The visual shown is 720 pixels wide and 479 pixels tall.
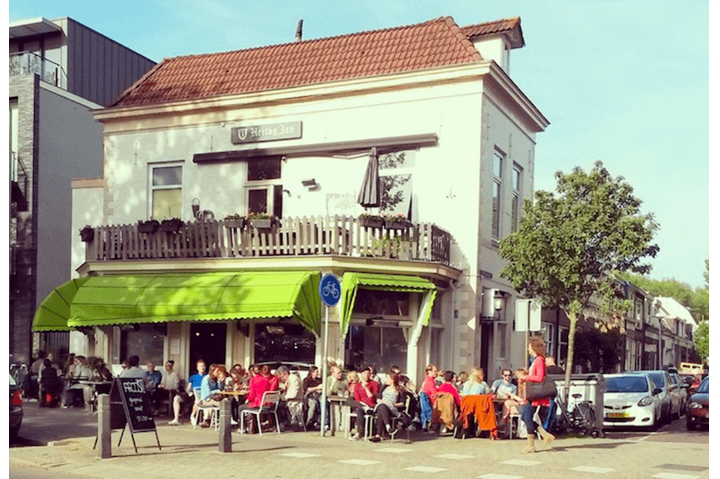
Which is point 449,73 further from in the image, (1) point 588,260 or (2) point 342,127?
(1) point 588,260

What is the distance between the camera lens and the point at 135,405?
14.4m

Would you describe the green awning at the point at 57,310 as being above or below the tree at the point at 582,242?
below

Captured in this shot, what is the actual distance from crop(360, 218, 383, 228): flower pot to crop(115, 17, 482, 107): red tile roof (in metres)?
3.82

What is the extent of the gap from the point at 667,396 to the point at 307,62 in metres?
12.2

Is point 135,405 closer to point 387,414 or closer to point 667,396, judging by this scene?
point 387,414

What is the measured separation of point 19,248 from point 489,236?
14.4 meters

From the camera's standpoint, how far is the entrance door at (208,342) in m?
22.4

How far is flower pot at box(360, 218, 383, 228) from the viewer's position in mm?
20656

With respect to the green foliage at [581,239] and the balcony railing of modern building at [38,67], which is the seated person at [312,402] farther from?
the balcony railing of modern building at [38,67]

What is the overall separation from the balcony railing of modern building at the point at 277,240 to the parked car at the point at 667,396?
263 inches

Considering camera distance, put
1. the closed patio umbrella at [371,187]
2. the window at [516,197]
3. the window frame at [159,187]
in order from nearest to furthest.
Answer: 1. the closed patio umbrella at [371,187]
2. the window frame at [159,187]
3. the window at [516,197]

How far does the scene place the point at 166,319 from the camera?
2106 cm

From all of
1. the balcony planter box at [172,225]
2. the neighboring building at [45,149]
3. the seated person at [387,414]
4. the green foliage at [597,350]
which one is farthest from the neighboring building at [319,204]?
the green foliage at [597,350]

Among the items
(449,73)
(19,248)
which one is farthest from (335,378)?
(19,248)
